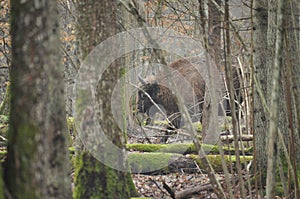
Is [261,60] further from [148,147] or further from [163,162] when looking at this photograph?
[148,147]

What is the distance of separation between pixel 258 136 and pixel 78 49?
2611 mm

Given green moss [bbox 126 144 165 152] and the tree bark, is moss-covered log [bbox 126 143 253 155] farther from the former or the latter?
the tree bark

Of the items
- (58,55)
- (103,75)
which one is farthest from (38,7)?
(103,75)

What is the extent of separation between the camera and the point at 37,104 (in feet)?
7.52

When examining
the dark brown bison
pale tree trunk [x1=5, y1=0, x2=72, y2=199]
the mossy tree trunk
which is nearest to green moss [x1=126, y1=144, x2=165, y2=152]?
the dark brown bison

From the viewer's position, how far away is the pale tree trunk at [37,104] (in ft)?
7.43

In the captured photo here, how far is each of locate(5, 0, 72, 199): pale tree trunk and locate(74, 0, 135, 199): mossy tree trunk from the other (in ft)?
9.21

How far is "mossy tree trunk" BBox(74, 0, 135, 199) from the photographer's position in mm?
5215

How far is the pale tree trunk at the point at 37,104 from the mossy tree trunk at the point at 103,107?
110 inches

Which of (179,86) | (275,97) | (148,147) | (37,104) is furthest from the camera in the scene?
(179,86)

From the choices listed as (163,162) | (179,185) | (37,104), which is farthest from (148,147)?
(37,104)

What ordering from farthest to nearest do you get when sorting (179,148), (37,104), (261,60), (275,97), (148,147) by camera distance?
(148,147)
(179,148)
(261,60)
(275,97)
(37,104)

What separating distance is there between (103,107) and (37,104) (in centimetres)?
293

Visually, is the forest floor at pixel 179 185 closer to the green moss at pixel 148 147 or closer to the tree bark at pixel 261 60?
the tree bark at pixel 261 60
